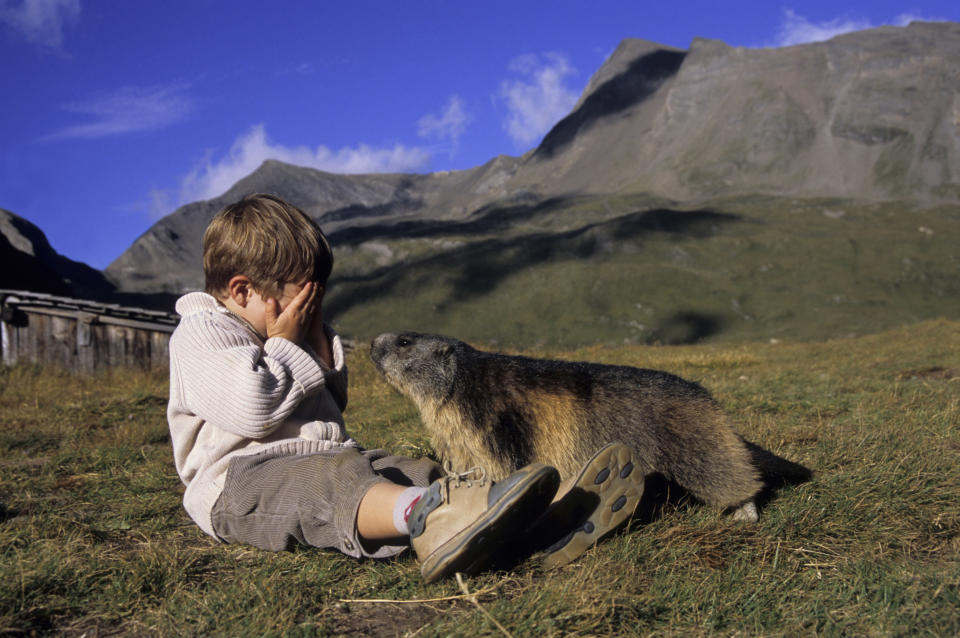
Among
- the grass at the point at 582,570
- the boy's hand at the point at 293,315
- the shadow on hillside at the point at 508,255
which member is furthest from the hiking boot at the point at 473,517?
the shadow on hillside at the point at 508,255

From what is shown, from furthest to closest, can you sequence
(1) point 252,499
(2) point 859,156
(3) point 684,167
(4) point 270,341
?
(3) point 684,167 → (2) point 859,156 → (4) point 270,341 → (1) point 252,499

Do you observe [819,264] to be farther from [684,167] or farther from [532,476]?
[532,476]

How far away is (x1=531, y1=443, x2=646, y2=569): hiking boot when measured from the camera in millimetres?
3414

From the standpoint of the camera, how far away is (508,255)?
128 meters

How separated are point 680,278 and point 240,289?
107651 millimetres

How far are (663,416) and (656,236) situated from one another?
11953 centimetres

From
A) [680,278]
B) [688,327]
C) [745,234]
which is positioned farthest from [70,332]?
[745,234]

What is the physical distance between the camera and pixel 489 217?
19138 cm

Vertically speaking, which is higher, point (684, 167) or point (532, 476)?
point (684, 167)

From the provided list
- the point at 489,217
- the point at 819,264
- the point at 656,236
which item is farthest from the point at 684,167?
the point at 819,264

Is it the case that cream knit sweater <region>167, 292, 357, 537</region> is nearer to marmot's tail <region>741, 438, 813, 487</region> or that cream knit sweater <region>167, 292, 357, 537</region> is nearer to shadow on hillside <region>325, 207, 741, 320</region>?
marmot's tail <region>741, 438, 813, 487</region>

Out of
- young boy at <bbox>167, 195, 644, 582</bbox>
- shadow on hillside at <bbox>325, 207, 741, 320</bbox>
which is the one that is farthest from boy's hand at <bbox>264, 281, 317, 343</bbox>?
shadow on hillside at <bbox>325, 207, 741, 320</bbox>

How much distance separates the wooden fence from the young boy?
14332 mm

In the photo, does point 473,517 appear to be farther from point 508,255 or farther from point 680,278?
point 508,255
